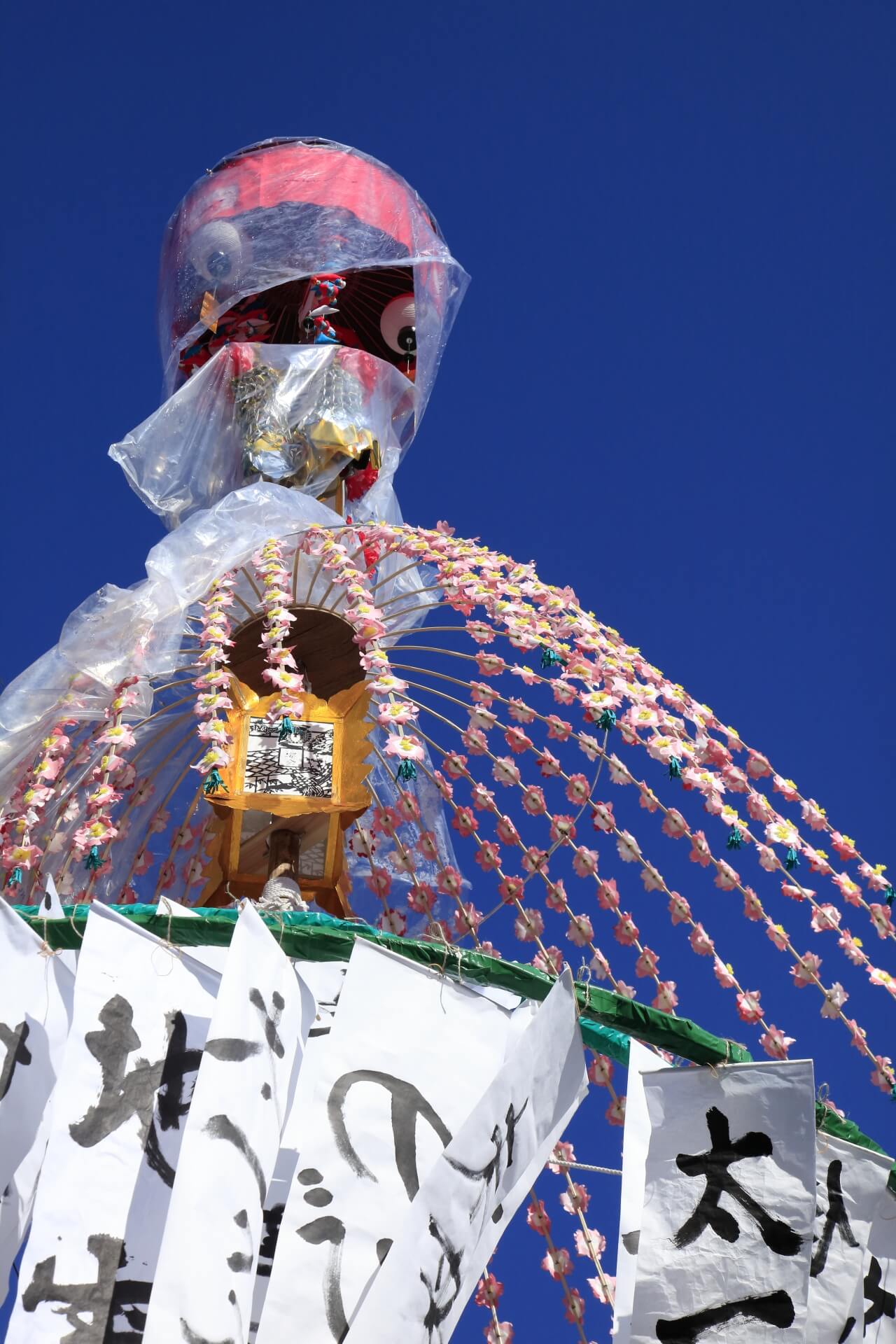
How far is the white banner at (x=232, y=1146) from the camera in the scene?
4.54 metres

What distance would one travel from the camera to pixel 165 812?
8250 mm

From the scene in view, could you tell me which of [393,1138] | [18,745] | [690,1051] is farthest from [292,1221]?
[18,745]

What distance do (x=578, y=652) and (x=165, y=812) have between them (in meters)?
2.21

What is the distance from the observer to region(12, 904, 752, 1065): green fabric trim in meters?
5.50

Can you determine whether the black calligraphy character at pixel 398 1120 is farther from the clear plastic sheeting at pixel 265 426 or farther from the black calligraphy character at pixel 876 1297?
the clear plastic sheeting at pixel 265 426

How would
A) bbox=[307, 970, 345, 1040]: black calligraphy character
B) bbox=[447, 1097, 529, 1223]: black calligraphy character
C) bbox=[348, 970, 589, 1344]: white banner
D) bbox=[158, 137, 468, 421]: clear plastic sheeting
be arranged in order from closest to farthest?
bbox=[348, 970, 589, 1344]: white banner, bbox=[447, 1097, 529, 1223]: black calligraphy character, bbox=[307, 970, 345, 1040]: black calligraphy character, bbox=[158, 137, 468, 421]: clear plastic sheeting

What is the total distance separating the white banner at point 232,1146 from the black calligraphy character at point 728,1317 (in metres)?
1.28

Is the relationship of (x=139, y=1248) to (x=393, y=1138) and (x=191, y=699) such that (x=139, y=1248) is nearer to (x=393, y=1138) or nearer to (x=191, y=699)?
(x=393, y=1138)

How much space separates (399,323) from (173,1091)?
5657 mm

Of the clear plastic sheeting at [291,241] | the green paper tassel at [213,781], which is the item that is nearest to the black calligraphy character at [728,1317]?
the green paper tassel at [213,781]

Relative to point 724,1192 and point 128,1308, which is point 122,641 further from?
point 724,1192

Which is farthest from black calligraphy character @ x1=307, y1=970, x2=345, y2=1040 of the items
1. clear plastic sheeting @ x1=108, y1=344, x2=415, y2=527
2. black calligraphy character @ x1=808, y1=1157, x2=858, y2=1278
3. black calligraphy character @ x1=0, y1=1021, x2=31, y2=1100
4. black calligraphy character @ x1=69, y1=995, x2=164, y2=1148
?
clear plastic sheeting @ x1=108, y1=344, x2=415, y2=527

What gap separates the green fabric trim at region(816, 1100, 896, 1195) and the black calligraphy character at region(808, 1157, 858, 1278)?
100 mm

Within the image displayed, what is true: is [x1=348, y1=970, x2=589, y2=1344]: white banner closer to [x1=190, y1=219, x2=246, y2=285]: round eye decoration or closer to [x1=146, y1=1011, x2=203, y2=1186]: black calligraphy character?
[x1=146, y1=1011, x2=203, y2=1186]: black calligraphy character
